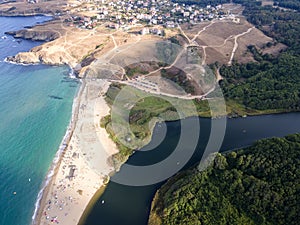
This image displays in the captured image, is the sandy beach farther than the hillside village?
No

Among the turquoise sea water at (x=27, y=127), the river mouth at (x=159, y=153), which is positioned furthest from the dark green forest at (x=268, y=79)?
the turquoise sea water at (x=27, y=127)

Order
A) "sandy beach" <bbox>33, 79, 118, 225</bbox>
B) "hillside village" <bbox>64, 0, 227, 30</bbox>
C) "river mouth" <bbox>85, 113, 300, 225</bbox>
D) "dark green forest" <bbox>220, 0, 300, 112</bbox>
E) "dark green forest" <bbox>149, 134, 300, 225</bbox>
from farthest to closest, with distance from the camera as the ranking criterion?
"hillside village" <bbox>64, 0, 227, 30</bbox>
"dark green forest" <bbox>220, 0, 300, 112</bbox>
"sandy beach" <bbox>33, 79, 118, 225</bbox>
"river mouth" <bbox>85, 113, 300, 225</bbox>
"dark green forest" <bbox>149, 134, 300, 225</bbox>

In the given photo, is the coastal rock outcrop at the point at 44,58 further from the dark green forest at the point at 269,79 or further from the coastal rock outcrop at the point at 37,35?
the dark green forest at the point at 269,79

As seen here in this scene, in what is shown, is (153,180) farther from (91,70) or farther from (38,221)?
(91,70)

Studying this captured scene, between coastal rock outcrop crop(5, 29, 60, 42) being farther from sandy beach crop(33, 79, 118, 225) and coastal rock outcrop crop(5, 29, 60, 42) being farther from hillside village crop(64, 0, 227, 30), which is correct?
sandy beach crop(33, 79, 118, 225)

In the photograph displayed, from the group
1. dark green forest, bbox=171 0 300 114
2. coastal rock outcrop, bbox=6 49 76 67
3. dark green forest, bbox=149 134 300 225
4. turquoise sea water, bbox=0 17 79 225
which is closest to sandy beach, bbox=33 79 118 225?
turquoise sea water, bbox=0 17 79 225

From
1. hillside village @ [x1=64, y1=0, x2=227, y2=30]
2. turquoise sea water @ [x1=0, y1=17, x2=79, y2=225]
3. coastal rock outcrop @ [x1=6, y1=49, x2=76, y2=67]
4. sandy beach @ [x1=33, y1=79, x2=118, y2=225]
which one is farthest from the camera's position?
hillside village @ [x1=64, y1=0, x2=227, y2=30]

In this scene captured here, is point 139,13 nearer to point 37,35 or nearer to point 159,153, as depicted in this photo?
point 37,35
